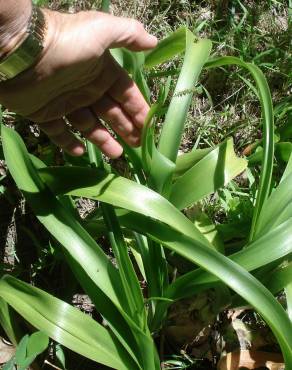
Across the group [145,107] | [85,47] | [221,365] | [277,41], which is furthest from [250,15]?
[221,365]

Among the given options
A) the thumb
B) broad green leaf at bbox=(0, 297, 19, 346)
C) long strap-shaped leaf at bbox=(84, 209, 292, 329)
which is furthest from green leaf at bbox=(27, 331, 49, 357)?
the thumb

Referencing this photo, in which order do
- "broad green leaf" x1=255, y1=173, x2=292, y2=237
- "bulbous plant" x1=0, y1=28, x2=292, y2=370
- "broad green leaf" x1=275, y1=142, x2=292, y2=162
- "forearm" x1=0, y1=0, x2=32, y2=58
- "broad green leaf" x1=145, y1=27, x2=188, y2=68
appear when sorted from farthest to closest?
"broad green leaf" x1=275, y1=142, x2=292, y2=162 < "broad green leaf" x1=145, y1=27, x2=188, y2=68 < "broad green leaf" x1=255, y1=173, x2=292, y2=237 < "bulbous plant" x1=0, y1=28, x2=292, y2=370 < "forearm" x1=0, y1=0, x2=32, y2=58

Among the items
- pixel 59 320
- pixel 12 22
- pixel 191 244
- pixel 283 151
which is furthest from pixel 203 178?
pixel 12 22

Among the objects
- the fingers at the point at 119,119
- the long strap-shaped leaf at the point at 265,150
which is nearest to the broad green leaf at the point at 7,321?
the fingers at the point at 119,119

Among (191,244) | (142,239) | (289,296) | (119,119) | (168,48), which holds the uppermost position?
(168,48)

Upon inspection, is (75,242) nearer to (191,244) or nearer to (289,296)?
(191,244)

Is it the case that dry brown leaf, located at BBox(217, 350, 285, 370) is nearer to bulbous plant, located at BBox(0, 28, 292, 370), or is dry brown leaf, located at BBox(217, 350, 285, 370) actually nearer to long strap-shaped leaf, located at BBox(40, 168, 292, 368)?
bulbous plant, located at BBox(0, 28, 292, 370)

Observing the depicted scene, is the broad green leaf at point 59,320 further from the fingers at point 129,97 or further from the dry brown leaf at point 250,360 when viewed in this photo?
the fingers at point 129,97
